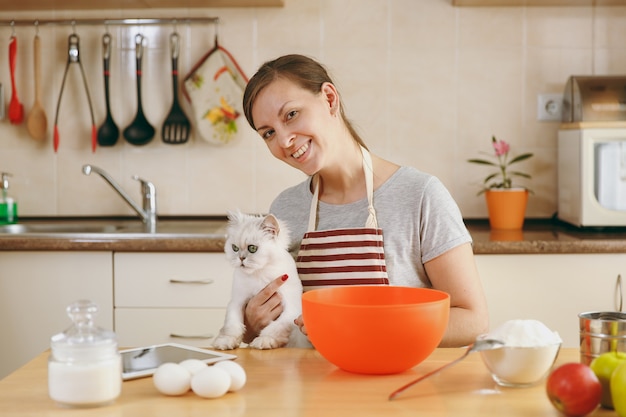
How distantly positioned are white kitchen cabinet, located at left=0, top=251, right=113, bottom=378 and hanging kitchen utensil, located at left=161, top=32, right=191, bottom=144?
2.11 feet

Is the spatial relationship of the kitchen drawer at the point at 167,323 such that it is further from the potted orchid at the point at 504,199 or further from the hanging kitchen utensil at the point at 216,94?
the potted orchid at the point at 504,199

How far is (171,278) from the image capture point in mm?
2355

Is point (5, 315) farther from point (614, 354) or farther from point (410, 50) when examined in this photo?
point (614, 354)

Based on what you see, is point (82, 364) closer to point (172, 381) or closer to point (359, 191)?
point (172, 381)

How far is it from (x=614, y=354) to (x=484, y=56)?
202 centimetres

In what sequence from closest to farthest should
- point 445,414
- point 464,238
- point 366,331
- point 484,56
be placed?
1. point 445,414
2. point 366,331
3. point 464,238
4. point 484,56

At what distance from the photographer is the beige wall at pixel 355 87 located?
2814mm

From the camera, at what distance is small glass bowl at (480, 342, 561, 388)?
3.30 ft

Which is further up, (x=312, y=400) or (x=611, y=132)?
(x=611, y=132)

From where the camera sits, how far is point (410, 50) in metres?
2.83

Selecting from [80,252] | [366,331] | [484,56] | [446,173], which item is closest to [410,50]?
[484,56]

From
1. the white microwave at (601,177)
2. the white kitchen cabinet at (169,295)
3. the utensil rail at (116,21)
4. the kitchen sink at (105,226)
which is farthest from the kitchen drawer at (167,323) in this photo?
the white microwave at (601,177)

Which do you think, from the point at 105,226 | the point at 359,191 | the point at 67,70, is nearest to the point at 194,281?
the point at 105,226

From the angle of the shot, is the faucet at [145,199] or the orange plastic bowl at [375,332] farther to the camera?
the faucet at [145,199]
